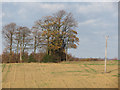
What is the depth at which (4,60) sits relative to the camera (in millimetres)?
18094

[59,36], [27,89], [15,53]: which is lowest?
[27,89]

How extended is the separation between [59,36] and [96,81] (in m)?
10.2

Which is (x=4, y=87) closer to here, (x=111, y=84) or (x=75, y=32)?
(x=111, y=84)

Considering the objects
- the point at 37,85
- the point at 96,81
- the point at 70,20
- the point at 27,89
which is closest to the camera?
the point at 27,89

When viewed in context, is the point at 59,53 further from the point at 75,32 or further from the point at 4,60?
the point at 4,60

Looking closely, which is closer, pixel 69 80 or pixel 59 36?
pixel 69 80

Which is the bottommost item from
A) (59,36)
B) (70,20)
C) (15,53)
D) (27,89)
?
(27,89)

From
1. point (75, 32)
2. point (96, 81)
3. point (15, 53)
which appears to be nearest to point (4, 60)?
point (15, 53)

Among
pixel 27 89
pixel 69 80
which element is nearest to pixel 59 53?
pixel 69 80

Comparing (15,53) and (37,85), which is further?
(15,53)

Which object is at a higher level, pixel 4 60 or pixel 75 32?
pixel 75 32

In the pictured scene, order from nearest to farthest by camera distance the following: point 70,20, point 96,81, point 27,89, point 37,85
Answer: point 27,89 → point 37,85 → point 96,81 → point 70,20

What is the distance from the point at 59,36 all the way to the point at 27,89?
11311 mm

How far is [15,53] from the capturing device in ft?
60.7
